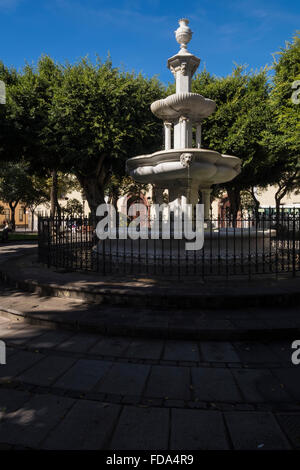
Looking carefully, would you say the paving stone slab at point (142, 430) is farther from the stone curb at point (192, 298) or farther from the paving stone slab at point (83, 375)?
the stone curb at point (192, 298)

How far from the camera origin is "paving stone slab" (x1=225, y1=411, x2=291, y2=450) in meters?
2.36

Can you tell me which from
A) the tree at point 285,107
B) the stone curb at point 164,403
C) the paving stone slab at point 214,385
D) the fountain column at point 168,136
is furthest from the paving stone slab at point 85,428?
the tree at point 285,107

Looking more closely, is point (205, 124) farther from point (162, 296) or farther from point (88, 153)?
point (162, 296)

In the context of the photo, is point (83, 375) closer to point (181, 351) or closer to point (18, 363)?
point (18, 363)

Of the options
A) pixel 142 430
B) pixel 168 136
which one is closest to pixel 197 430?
pixel 142 430

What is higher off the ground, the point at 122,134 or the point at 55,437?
the point at 122,134

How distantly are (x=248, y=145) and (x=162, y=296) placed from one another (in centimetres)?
1794

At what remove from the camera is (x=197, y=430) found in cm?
254

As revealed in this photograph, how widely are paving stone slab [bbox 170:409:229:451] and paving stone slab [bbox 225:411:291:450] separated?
3.7 inches

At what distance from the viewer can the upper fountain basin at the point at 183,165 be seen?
8.91 meters

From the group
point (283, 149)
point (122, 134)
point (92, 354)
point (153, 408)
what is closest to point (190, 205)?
point (92, 354)

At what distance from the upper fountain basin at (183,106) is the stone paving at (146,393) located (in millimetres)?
8128

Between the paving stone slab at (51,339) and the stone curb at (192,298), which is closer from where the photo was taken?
the paving stone slab at (51,339)

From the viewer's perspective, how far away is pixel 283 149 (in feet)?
63.8
